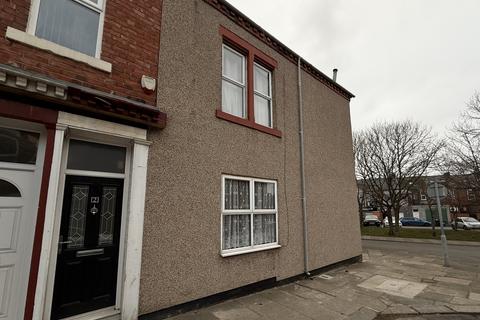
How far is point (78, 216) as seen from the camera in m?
3.68

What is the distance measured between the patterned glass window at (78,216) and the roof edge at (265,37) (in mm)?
4582

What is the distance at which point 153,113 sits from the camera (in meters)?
4.10

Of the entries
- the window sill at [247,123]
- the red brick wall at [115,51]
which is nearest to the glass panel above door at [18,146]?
the red brick wall at [115,51]

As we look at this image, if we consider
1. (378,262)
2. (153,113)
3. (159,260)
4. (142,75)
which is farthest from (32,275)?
(378,262)

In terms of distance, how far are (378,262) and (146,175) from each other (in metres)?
8.69

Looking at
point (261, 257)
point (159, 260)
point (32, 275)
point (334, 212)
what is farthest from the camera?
point (334, 212)

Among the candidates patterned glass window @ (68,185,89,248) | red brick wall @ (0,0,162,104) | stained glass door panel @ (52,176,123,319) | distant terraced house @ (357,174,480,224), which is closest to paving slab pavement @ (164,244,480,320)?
stained glass door panel @ (52,176,123,319)

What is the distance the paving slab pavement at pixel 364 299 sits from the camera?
4.34 m

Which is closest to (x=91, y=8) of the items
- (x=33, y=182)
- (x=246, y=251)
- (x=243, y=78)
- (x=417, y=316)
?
(x=33, y=182)

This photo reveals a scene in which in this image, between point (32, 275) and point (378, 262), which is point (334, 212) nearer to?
point (378, 262)

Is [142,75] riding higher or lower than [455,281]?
higher

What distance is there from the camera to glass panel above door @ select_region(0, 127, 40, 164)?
Result: 3.31 meters

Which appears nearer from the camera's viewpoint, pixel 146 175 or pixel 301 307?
pixel 146 175

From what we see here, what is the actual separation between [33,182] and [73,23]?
244 cm
